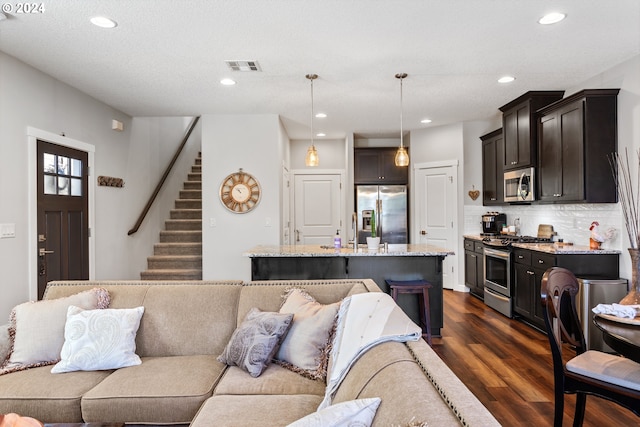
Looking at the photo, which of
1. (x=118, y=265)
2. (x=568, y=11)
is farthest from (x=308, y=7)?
(x=118, y=265)

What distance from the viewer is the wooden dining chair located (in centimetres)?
178

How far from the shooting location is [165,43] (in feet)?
10.2

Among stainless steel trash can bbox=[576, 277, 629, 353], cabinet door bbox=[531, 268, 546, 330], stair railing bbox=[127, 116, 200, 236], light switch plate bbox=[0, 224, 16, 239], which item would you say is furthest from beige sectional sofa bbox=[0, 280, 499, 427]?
stair railing bbox=[127, 116, 200, 236]

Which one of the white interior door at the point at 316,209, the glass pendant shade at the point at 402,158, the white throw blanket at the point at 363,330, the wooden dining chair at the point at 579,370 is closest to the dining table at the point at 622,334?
the wooden dining chair at the point at 579,370

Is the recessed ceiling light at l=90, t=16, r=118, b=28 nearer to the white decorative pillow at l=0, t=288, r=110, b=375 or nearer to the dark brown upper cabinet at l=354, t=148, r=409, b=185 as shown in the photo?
the white decorative pillow at l=0, t=288, r=110, b=375

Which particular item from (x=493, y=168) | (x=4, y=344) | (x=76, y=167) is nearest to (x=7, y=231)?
(x=76, y=167)

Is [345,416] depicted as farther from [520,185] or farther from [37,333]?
[520,185]

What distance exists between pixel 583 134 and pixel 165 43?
395 centimetres

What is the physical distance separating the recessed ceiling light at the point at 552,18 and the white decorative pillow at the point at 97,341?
3399mm

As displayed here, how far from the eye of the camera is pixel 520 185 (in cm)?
481

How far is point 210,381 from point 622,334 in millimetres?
1899

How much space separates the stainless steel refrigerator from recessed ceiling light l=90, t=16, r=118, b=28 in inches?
189

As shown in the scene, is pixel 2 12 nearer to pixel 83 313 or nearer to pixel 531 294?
pixel 83 313

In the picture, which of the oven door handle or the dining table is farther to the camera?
the oven door handle
